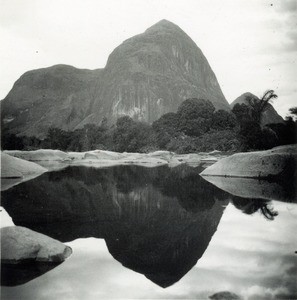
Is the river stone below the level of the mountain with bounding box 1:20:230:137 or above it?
below

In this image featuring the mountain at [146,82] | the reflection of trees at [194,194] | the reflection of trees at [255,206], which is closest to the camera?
the reflection of trees at [255,206]

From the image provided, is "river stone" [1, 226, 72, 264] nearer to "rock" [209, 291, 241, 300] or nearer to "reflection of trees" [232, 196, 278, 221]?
"rock" [209, 291, 241, 300]

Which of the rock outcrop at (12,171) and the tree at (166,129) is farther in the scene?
the tree at (166,129)

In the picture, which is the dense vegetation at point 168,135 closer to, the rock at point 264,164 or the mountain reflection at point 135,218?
the rock at point 264,164

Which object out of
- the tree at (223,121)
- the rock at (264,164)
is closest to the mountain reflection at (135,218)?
the rock at (264,164)

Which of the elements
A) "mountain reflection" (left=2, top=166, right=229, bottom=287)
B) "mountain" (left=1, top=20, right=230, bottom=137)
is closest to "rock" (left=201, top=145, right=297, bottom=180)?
"mountain reflection" (left=2, top=166, right=229, bottom=287)

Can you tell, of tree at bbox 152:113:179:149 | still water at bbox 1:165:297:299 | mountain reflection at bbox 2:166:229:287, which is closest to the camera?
still water at bbox 1:165:297:299
